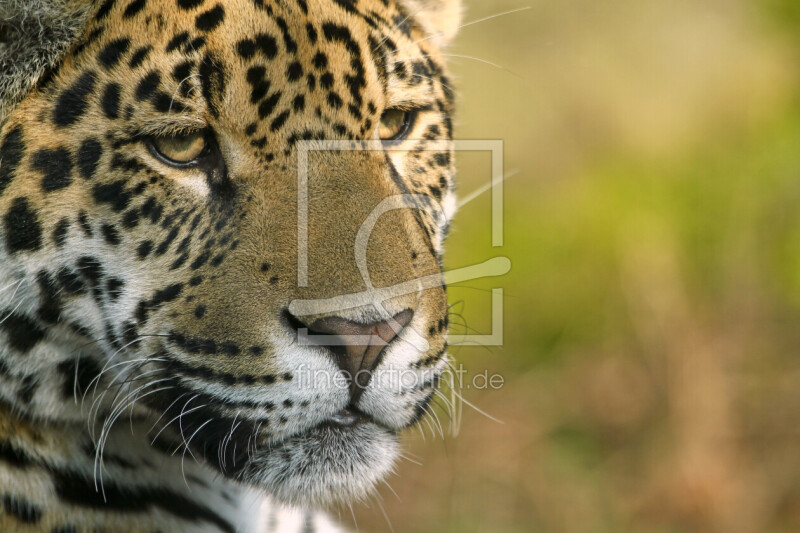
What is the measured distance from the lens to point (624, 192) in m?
6.57

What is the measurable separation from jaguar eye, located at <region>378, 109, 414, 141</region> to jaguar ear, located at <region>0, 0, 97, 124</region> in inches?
36.0

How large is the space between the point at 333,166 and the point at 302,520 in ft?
4.69

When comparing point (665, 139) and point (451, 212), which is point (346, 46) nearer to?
point (451, 212)

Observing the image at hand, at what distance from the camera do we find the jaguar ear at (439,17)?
3641 mm

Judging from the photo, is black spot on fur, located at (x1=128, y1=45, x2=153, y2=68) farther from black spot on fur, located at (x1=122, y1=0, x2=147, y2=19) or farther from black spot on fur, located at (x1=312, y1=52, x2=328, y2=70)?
black spot on fur, located at (x1=312, y1=52, x2=328, y2=70)

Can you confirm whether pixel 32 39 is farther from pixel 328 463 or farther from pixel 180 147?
pixel 328 463

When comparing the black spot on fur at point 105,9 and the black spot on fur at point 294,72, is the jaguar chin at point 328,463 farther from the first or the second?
the black spot on fur at point 105,9

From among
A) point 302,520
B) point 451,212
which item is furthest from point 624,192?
point 302,520

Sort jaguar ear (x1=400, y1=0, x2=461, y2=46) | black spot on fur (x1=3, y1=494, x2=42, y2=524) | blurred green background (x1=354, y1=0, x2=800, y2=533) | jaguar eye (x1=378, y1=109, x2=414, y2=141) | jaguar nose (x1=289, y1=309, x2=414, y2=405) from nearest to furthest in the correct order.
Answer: jaguar nose (x1=289, y1=309, x2=414, y2=405), black spot on fur (x1=3, y1=494, x2=42, y2=524), jaguar eye (x1=378, y1=109, x2=414, y2=141), jaguar ear (x1=400, y1=0, x2=461, y2=46), blurred green background (x1=354, y1=0, x2=800, y2=533)

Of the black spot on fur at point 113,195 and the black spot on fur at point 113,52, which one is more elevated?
the black spot on fur at point 113,52

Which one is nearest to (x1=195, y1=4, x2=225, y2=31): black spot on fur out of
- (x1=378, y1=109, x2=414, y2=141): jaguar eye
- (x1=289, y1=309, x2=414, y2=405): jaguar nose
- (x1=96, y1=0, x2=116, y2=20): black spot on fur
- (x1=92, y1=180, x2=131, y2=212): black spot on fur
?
(x1=96, y1=0, x2=116, y2=20): black spot on fur

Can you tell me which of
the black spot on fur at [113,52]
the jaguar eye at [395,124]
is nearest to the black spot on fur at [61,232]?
the black spot on fur at [113,52]

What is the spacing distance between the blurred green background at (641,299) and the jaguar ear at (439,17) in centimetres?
165

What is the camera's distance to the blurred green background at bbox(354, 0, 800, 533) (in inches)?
218
